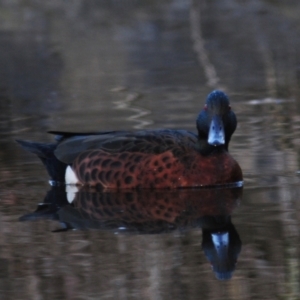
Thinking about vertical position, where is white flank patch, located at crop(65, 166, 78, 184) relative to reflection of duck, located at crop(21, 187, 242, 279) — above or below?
above

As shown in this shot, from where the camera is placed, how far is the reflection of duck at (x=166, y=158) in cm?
818

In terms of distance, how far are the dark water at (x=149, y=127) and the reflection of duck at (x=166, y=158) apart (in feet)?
0.65

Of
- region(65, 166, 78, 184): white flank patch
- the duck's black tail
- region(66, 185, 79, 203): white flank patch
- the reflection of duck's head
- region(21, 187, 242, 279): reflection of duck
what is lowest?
the reflection of duck's head

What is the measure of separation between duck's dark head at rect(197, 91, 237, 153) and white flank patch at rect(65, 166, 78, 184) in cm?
104

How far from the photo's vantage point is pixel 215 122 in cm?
819

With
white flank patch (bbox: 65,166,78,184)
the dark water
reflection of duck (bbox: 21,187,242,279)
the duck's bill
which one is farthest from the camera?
white flank patch (bbox: 65,166,78,184)

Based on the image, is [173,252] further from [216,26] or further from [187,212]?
[216,26]

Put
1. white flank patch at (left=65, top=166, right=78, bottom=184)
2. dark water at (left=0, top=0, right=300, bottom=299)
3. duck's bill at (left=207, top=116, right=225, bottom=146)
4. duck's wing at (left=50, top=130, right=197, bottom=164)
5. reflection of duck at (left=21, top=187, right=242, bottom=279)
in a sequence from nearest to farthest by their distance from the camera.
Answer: dark water at (left=0, top=0, right=300, bottom=299) → reflection of duck at (left=21, top=187, right=242, bottom=279) → duck's bill at (left=207, top=116, right=225, bottom=146) → duck's wing at (left=50, top=130, right=197, bottom=164) → white flank patch at (left=65, top=166, right=78, bottom=184)

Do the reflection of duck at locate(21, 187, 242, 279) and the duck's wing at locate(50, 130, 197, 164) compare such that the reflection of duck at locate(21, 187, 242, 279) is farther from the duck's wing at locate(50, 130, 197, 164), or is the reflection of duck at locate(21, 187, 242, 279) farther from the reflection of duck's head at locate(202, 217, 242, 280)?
the duck's wing at locate(50, 130, 197, 164)

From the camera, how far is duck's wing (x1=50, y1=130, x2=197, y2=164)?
825 centimetres

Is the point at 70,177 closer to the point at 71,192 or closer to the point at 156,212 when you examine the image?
Result: the point at 71,192

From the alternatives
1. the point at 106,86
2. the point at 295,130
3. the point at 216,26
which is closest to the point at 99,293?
the point at 295,130

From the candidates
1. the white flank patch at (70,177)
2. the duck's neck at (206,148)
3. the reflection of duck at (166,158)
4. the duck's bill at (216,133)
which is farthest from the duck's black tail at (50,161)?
the duck's bill at (216,133)

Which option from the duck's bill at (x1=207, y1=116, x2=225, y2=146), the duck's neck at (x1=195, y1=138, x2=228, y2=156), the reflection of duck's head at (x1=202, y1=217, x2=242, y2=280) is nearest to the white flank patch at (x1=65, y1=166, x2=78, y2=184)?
the duck's neck at (x1=195, y1=138, x2=228, y2=156)
